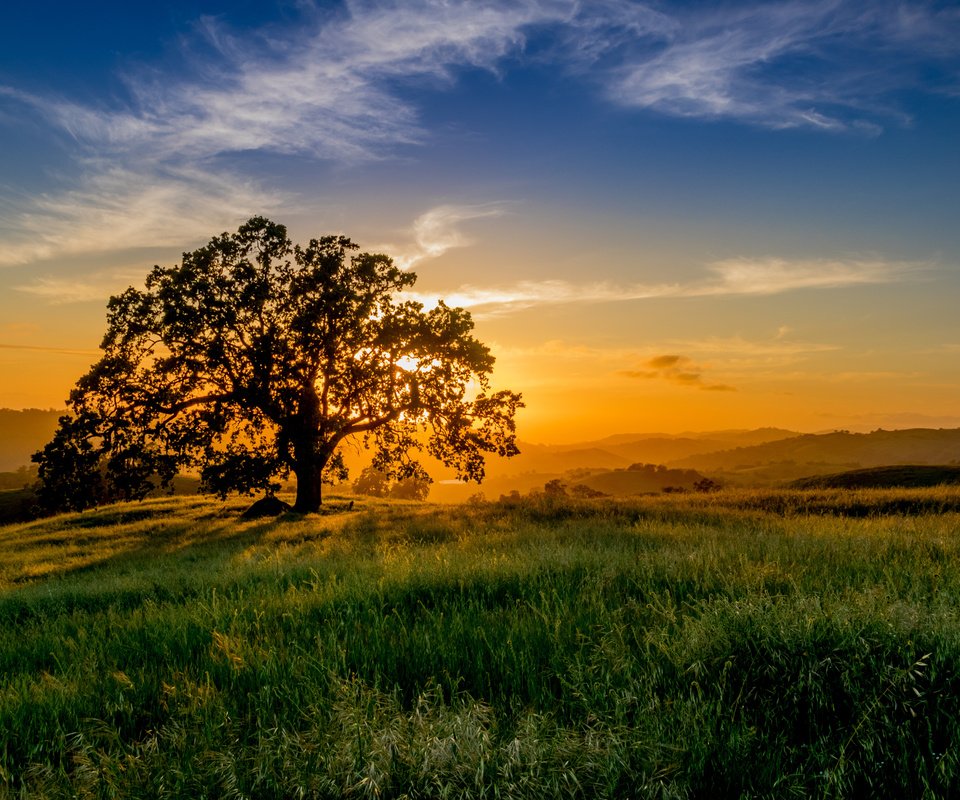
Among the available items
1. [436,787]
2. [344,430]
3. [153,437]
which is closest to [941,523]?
[436,787]

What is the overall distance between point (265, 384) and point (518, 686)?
24455 mm

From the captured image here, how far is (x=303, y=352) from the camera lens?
88.1 feet

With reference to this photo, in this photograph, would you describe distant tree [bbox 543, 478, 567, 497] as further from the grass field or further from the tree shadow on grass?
the grass field

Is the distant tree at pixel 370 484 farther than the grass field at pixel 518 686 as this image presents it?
Yes

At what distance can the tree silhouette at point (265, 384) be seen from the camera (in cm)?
2530

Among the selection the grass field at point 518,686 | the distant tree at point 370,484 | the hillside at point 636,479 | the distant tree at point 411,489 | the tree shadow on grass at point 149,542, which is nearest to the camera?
the grass field at point 518,686

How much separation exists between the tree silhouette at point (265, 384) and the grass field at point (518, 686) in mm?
19667

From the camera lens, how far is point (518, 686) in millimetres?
3904

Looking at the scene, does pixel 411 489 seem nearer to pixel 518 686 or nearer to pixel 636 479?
pixel 636 479

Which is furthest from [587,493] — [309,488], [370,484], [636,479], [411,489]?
[636,479]

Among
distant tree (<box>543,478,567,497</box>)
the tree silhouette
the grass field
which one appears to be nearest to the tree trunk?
the tree silhouette

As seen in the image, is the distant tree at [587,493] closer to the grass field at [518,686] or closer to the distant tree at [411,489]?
the grass field at [518,686]

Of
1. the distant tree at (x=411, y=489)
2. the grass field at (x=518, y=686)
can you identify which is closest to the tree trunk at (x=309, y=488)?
the grass field at (x=518, y=686)

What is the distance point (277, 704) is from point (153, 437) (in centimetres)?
2556
